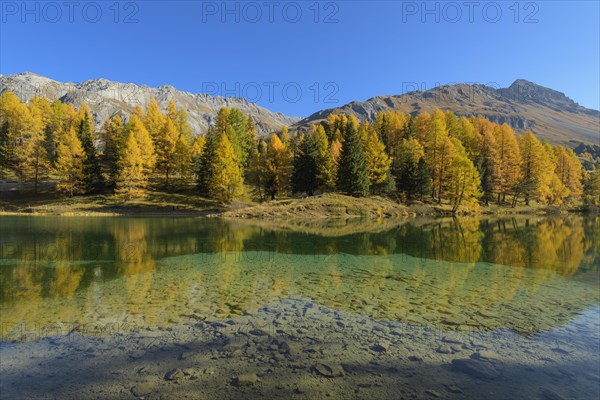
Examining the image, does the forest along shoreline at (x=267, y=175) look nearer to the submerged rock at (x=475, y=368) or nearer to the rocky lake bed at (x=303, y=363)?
the rocky lake bed at (x=303, y=363)

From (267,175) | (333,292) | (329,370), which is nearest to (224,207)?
(267,175)

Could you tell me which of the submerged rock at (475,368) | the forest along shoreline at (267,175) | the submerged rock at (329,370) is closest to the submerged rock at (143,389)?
the submerged rock at (329,370)

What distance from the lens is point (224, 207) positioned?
56.3 meters

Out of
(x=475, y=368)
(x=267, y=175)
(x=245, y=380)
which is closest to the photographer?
(x=245, y=380)

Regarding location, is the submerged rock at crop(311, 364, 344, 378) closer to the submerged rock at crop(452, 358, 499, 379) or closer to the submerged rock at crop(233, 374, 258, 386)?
the submerged rock at crop(233, 374, 258, 386)

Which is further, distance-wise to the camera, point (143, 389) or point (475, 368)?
point (475, 368)

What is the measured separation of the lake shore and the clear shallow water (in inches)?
1091

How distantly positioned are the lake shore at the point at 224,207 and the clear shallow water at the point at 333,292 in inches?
1091

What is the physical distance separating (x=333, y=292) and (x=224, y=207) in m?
46.1

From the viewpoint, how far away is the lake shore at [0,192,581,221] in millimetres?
50875

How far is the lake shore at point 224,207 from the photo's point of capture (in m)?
50.9

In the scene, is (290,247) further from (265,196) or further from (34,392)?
(265,196)

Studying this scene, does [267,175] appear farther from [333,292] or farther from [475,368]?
[475,368]

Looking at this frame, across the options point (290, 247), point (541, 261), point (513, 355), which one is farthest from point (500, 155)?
point (513, 355)
